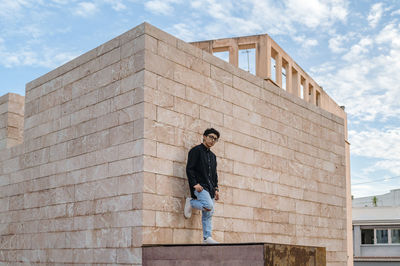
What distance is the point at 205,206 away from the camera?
25.8 ft

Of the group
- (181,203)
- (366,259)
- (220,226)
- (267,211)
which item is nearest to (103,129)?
(181,203)

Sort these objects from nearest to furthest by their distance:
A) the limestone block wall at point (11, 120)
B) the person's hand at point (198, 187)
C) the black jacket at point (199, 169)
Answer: the person's hand at point (198, 187)
the black jacket at point (199, 169)
the limestone block wall at point (11, 120)

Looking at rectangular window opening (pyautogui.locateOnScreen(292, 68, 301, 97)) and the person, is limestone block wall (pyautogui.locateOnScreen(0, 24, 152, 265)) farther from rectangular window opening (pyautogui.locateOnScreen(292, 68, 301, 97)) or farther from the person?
rectangular window opening (pyautogui.locateOnScreen(292, 68, 301, 97))

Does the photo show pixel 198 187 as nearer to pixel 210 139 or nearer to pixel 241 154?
pixel 210 139

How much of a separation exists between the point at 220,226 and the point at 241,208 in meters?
0.71

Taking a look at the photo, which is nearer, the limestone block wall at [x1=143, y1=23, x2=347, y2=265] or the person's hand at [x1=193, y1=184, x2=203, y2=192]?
the person's hand at [x1=193, y1=184, x2=203, y2=192]

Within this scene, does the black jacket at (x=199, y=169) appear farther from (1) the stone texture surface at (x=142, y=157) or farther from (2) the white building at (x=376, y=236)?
(2) the white building at (x=376, y=236)

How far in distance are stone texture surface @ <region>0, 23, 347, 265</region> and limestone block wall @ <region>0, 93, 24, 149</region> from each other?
0.36 metres

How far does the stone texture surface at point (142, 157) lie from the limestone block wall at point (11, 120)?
36 centimetres

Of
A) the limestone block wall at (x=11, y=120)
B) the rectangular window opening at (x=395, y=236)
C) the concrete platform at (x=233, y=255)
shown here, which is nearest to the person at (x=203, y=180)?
the concrete platform at (x=233, y=255)

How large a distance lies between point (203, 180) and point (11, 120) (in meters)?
5.11

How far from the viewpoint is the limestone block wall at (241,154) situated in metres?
7.97

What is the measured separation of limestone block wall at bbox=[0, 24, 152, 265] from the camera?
309 inches

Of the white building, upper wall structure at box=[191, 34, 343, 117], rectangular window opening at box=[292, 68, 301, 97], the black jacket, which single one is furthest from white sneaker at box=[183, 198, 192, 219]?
the white building
